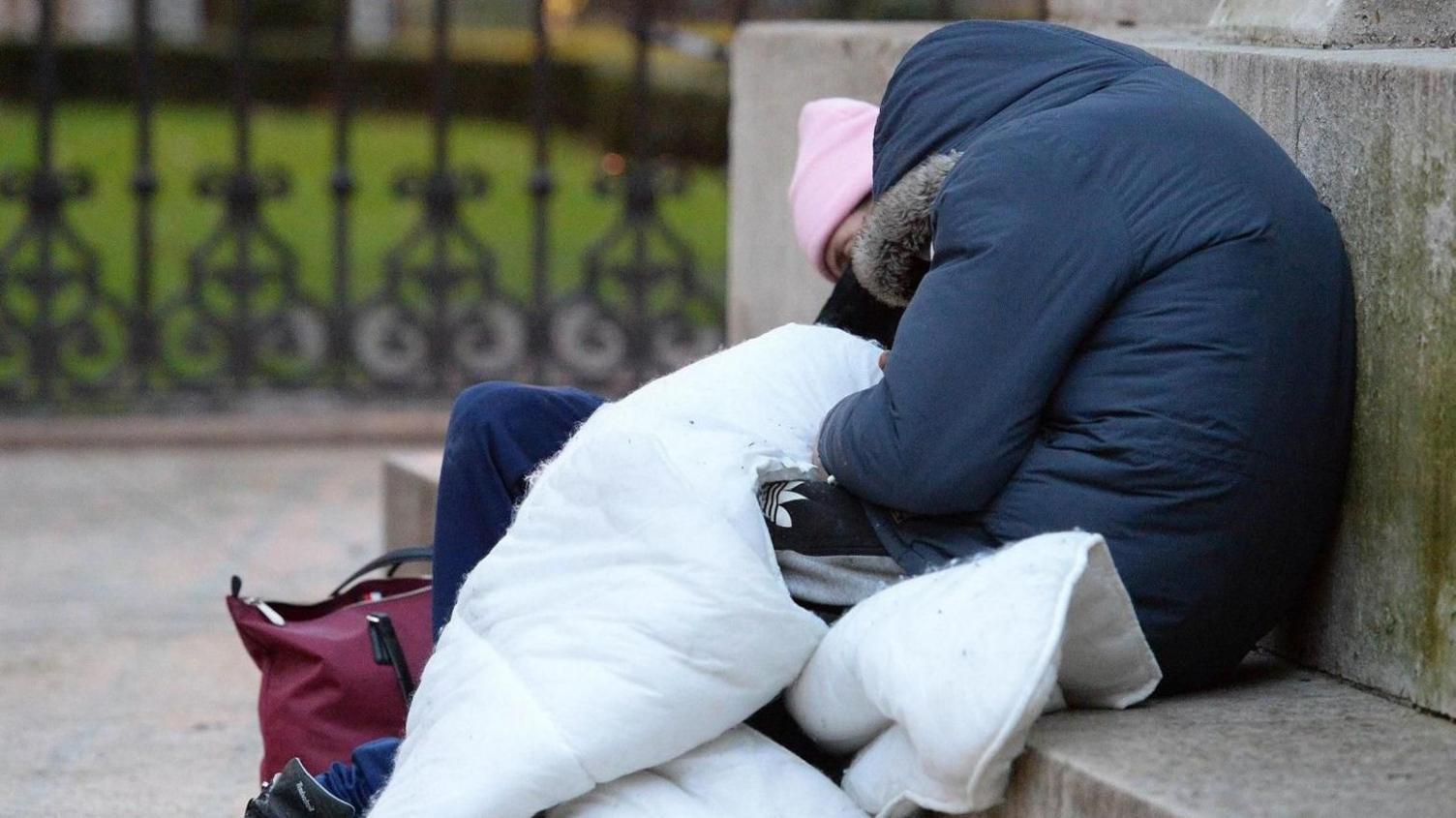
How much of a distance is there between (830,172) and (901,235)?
2.49 ft

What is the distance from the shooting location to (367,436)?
6.64m

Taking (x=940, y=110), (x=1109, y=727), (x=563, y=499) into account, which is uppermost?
(x=940, y=110)

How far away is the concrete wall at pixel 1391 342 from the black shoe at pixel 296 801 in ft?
4.22

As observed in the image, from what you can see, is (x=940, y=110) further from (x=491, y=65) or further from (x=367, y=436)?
(x=491, y=65)

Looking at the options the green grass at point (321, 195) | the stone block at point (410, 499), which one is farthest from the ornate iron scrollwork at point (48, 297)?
the green grass at point (321, 195)

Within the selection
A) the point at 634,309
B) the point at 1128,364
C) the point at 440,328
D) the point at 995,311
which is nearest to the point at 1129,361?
the point at 1128,364

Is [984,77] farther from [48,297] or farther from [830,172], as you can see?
[48,297]

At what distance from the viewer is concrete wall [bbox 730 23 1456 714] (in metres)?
2.42

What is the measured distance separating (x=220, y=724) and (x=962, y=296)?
204 cm

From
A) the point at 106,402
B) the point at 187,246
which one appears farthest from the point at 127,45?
the point at 106,402

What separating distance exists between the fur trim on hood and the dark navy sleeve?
0.17m

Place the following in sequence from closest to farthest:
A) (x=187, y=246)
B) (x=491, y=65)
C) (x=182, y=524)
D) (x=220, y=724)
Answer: (x=220, y=724), (x=182, y=524), (x=187, y=246), (x=491, y=65)

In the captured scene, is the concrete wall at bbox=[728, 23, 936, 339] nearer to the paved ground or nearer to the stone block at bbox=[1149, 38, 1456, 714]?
the paved ground

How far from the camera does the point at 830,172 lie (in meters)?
3.37
